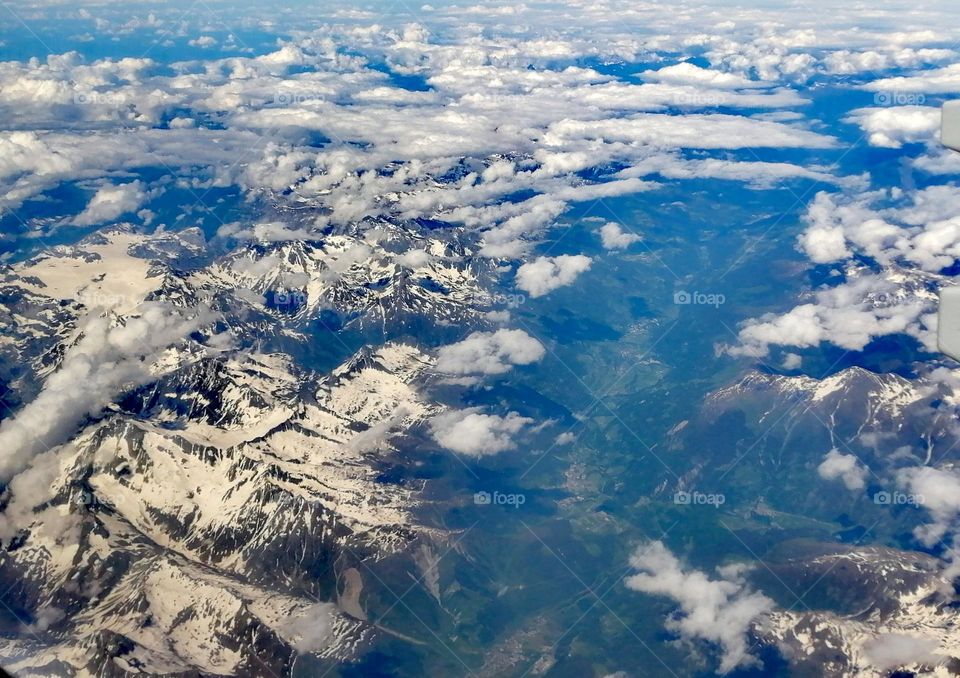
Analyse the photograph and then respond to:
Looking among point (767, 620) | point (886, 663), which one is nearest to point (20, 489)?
point (767, 620)

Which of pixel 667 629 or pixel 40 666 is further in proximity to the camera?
pixel 667 629

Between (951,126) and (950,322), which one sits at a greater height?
(951,126)

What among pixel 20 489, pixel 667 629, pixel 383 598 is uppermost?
pixel 20 489

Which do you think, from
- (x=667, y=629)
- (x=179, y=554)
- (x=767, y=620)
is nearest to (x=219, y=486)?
(x=179, y=554)

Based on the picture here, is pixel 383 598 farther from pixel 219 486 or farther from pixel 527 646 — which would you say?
pixel 219 486

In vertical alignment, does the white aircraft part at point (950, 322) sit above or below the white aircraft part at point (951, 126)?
below

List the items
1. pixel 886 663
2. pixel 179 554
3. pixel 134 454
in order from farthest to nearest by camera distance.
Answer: pixel 134 454 → pixel 179 554 → pixel 886 663

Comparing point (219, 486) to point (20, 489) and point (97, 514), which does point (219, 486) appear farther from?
point (20, 489)

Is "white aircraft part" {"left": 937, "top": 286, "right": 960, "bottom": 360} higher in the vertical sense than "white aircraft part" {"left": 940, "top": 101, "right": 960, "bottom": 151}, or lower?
lower

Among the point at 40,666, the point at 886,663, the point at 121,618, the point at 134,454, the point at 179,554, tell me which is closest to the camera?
the point at 40,666

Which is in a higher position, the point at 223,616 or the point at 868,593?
the point at 223,616
